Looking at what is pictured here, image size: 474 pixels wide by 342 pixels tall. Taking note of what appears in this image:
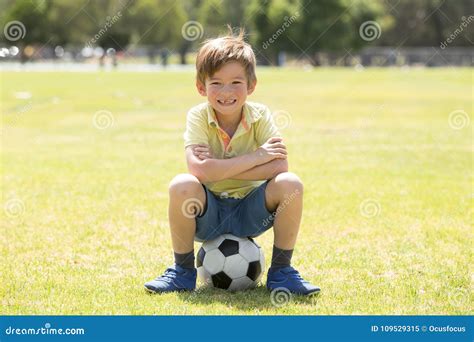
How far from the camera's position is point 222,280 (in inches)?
195

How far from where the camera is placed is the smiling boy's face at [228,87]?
478 centimetres

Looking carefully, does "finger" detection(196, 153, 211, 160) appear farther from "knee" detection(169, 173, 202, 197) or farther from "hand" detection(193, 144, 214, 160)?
"knee" detection(169, 173, 202, 197)

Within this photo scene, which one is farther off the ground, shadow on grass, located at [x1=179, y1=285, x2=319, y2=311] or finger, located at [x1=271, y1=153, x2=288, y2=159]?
finger, located at [x1=271, y1=153, x2=288, y2=159]

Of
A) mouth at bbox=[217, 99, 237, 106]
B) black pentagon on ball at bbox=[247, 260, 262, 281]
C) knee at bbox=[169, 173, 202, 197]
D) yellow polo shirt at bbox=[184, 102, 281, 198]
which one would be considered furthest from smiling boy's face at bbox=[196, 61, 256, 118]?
black pentagon on ball at bbox=[247, 260, 262, 281]

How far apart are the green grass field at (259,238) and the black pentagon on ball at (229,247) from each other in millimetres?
282

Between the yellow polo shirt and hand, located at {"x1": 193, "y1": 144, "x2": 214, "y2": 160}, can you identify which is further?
the yellow polo shirt

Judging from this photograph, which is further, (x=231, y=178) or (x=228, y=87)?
(x=231, y=178)

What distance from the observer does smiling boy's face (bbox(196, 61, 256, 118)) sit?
4777mm

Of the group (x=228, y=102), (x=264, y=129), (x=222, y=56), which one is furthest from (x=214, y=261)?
(x=222, y=56)

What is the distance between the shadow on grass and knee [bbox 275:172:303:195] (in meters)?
0.66

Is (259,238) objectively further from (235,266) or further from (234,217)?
(235,266)

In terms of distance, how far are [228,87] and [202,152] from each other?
445 mm

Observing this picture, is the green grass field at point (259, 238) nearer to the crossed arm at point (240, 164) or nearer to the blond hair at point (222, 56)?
the crossed arm at point (240, 164)
